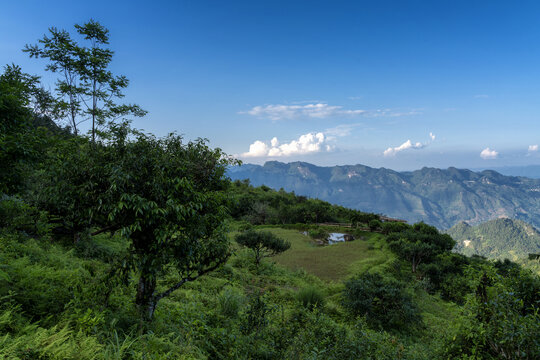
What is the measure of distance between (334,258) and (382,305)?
14.5 meters

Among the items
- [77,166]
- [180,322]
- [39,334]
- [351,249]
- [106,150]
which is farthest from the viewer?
[351,249]

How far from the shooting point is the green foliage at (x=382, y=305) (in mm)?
14219

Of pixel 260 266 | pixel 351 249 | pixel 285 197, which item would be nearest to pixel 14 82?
pixel 260 266

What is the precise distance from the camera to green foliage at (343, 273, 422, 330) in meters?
14.2

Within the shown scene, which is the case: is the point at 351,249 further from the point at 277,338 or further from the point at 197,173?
the point at 197,173

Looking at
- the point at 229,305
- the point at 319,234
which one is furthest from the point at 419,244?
the point at 229,305

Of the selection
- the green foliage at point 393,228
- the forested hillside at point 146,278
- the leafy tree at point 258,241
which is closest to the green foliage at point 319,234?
the green foliage at point 393,228

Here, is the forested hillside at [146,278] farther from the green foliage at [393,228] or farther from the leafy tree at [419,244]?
the green foliage at [393,228]

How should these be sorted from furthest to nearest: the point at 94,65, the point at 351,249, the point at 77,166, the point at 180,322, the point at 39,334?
1. the point at 351,249
2. the point at 94,65
3. the point at 180,322
4. the point at 77,166
5. the point at 39,334

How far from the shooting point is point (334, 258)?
2925 centimetres

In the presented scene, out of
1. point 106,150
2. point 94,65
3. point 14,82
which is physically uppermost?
point 94,65

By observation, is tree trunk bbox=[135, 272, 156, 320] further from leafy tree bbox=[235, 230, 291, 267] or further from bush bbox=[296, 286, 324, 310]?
leafy tree bbox=[235, 230, 291, 267]

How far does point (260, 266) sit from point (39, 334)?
62.5ft

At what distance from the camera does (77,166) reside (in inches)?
237
